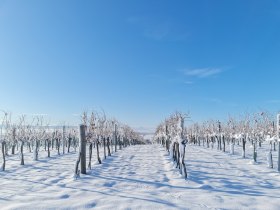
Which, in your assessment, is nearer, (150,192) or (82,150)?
(150,192)

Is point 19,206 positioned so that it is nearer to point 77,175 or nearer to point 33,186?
point 33,186

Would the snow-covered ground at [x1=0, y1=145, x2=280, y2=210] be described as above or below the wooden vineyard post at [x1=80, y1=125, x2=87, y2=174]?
below

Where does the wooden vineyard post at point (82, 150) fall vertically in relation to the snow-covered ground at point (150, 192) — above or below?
above

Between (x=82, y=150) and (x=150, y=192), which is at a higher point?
(x=82, y=150)

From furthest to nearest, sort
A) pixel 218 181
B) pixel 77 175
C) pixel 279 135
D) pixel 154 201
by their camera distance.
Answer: pixel 279 135
pixel 77 175
pixel 218 181
pixel 154 201

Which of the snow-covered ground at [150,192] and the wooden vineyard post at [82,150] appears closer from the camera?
the snow-covered ground at [150,192]

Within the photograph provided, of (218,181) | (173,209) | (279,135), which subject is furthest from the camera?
(279,135)

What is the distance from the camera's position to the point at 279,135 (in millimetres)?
18516

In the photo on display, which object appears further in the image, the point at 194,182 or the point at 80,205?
the point at 194,182

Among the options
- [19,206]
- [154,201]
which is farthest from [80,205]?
[154,201]

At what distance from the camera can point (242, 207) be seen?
9758 mm

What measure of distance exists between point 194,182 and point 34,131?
3492cm

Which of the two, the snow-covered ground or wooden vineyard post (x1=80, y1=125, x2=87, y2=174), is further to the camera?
wooden vineyard post (x1=80, y1=125, x2=87, y2=174)

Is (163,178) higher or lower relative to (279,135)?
lower
